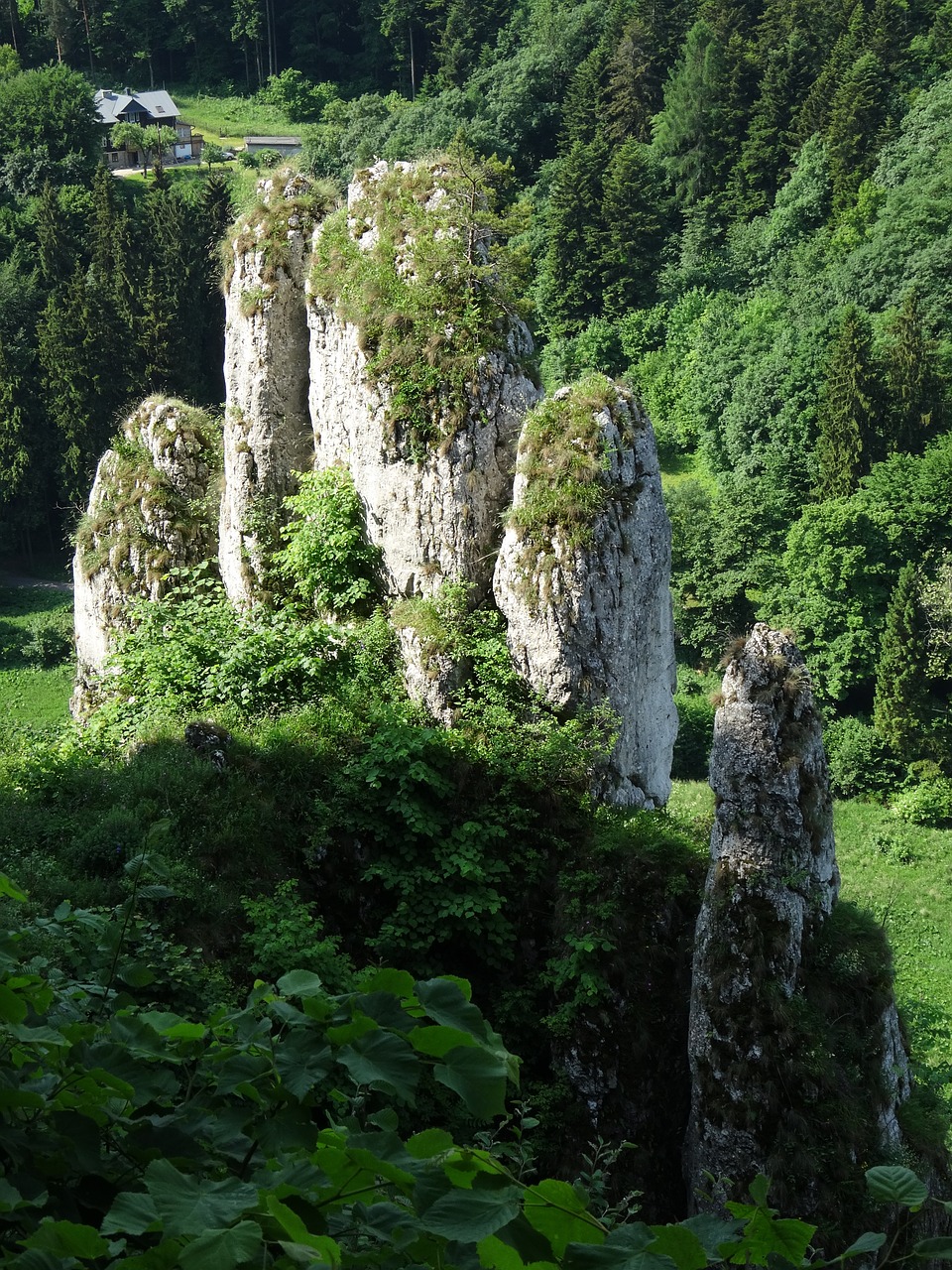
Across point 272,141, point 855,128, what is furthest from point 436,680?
point 272,141

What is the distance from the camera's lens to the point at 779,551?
4678 cm

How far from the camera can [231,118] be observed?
84375 mm

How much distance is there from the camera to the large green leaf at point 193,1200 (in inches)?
88.9

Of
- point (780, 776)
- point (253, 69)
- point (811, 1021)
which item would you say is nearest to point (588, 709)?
point (780, 776)

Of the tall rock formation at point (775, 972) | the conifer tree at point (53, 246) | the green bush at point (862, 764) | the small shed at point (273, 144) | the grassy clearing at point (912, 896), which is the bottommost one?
the grassy clearing at point (912, 896)

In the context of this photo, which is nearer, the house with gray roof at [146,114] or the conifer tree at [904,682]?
the conifer tree at [904,682]

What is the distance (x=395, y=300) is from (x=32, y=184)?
191 feet

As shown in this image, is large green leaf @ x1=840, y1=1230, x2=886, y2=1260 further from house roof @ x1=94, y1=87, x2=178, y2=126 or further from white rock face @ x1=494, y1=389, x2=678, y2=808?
house roof @ x1=94, y1=87, x2=178, y2=126

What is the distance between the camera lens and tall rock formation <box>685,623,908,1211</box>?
9.33 m

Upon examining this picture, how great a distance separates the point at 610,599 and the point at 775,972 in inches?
165

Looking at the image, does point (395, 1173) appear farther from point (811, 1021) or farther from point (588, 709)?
point (588, 709)

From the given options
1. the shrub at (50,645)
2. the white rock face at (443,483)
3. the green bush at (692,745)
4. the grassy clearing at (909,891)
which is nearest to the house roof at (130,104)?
the shrub at (50,645)

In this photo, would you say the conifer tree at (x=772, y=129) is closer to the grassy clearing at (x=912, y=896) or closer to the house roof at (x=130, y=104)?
the house roof at (x=130, y=104)

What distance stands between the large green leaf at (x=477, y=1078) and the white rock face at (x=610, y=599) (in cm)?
972
